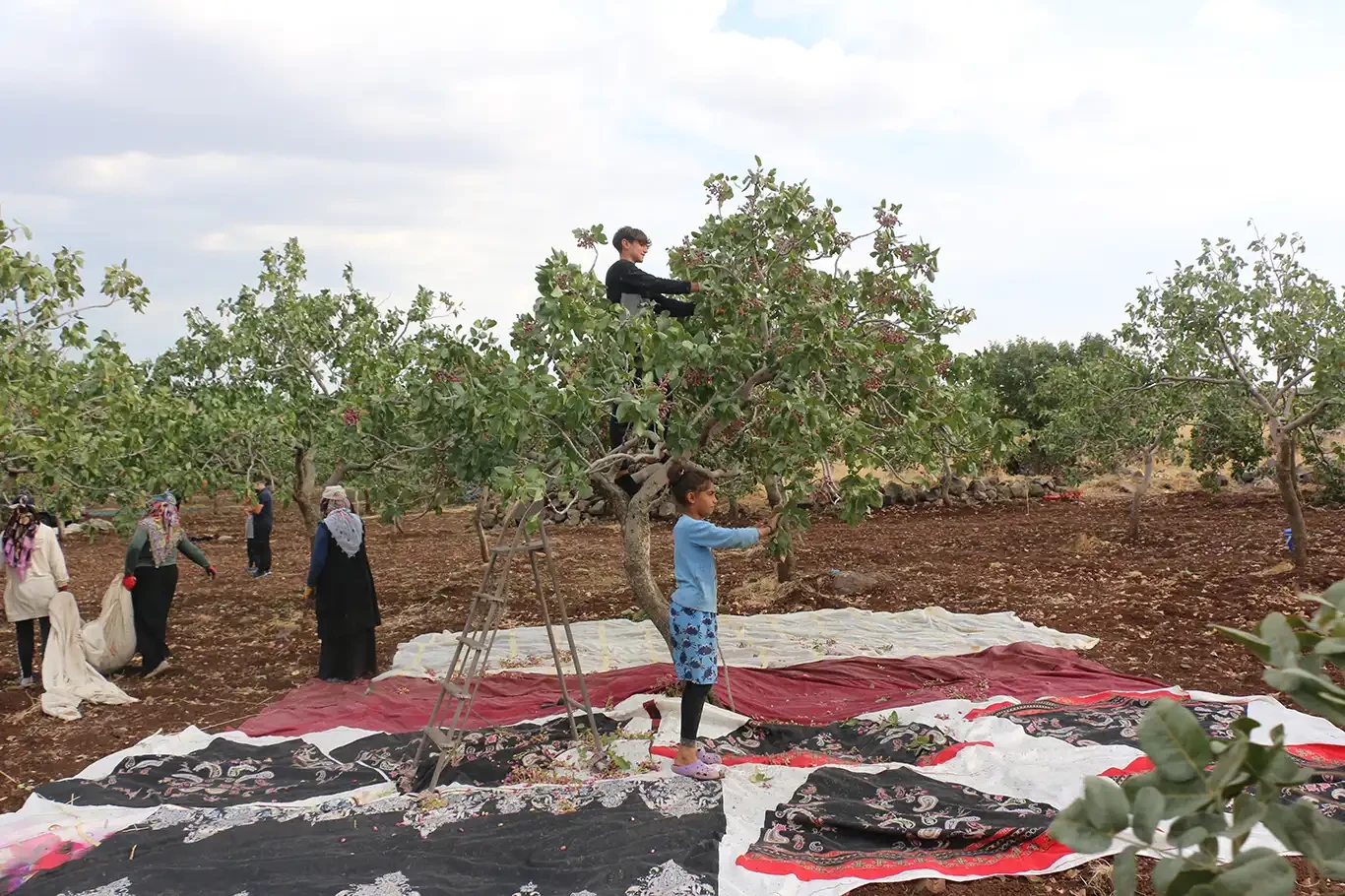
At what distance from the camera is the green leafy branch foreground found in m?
1.14

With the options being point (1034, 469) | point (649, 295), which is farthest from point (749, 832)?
point (1034, 469)

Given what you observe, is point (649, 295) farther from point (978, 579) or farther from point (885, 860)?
point (978, 579)

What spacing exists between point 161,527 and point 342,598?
2.02m

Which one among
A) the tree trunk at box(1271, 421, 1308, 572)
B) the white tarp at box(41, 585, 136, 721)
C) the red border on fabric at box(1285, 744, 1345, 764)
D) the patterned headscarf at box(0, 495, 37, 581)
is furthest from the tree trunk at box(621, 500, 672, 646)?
the tree trunk at box(1271, 421, 1308, 572)

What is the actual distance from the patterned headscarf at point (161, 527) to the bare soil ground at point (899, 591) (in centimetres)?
119

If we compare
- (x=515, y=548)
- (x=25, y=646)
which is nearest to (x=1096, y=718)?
(x=515, y=548)

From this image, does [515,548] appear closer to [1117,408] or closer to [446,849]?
[446,849]

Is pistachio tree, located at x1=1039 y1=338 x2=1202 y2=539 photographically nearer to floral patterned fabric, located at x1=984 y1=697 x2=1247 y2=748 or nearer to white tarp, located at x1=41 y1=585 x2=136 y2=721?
floral patterned fabric, located at x1=984 y1=697 x2=1247 y2=748

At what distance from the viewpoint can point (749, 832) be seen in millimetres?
4586

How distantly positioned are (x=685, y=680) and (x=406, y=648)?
14.6ft

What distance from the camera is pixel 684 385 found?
253 inches

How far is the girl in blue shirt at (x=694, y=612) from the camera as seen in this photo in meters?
5.46

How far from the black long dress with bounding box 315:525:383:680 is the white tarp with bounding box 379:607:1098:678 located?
36 centimetres

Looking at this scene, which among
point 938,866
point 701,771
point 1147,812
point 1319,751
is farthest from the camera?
point 701,771
